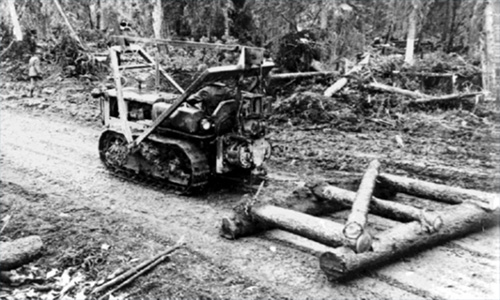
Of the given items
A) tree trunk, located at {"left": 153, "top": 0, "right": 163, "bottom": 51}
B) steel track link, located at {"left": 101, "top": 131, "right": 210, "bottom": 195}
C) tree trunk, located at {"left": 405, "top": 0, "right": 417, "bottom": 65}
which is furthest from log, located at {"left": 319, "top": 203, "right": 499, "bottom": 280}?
tree trunk, located at {"left": 153, "top": 0, "right": 163, "bottom": 51}

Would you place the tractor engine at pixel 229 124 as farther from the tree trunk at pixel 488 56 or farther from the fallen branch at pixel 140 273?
the tree trunk at pixel 488 56

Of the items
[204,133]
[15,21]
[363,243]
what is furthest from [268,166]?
[15,21]

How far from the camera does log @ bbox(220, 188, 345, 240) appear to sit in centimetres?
727

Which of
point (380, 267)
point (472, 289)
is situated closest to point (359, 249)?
point (380, 267)

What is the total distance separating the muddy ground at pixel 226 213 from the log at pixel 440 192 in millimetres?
444

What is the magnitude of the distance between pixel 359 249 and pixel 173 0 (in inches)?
569

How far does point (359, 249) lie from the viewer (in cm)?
602

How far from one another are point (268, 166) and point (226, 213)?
7.81 ft

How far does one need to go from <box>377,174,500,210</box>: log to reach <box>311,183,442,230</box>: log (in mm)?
777

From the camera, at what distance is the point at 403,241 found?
648 cm

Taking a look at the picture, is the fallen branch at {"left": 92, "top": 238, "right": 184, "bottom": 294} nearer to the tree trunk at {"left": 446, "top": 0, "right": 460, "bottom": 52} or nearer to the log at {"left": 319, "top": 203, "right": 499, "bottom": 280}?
the log at {"left": 319, "top": 203, "right": 499, "bottom": 280}

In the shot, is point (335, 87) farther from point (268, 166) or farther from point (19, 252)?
point (19, 252)

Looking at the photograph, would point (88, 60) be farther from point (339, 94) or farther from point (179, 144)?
point (179, 144)

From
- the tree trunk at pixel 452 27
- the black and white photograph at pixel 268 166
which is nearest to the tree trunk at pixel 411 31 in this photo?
the black and white photograph at pixel 268 166
